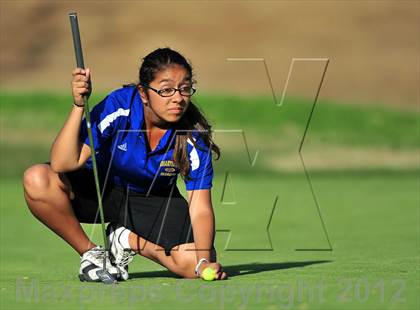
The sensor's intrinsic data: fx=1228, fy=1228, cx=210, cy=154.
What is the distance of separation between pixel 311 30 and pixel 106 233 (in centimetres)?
2672

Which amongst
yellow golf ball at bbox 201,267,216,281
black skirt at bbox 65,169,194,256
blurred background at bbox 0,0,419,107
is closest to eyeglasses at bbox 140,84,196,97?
black skirt at bbox 65,169,194,256

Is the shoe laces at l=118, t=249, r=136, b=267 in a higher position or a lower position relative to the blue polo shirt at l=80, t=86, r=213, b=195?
lower

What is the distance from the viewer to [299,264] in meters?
6.97

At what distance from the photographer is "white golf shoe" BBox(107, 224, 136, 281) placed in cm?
635

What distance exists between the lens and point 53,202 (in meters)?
6.38

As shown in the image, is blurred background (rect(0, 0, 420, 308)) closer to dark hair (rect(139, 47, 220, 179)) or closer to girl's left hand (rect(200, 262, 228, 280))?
girl's left hand (rect(200, 262, 228, 280))

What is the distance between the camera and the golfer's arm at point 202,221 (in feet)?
20.1

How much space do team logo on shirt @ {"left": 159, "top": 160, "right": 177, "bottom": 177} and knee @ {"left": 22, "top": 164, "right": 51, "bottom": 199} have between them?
1.93 ft

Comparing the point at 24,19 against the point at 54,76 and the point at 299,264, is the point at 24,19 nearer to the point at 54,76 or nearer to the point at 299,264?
the point at 54,76

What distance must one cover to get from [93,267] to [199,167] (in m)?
0.75

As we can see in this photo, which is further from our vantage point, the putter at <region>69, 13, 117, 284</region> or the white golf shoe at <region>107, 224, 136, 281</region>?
the white golf shoe at <region>107, 224, 136, 281</region>

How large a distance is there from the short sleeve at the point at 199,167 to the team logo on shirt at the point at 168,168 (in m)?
0.10

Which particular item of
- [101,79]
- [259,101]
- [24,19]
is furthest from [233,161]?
[24,19]

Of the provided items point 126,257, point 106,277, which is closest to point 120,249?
point 126,257
